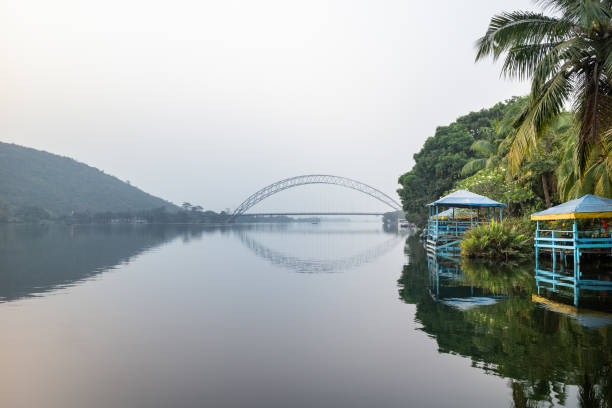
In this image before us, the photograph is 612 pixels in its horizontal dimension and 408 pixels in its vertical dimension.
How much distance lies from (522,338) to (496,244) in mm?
11176

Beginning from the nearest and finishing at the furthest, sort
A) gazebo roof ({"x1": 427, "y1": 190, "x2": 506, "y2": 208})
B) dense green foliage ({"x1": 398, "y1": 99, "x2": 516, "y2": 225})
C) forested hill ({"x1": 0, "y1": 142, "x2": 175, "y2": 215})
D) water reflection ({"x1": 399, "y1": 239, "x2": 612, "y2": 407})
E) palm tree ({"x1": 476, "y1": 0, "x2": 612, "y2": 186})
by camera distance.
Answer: water reflection ({"x1": 399, "y1": 239, "x2": 612, "y2": 407}) → palm tree ({"x1": 476, "y1": 0, "x2": 612, "y2": 186}) → gazebo roof ({"x1": 427, "y1": 190, "x2": 506, "y2": 208}) → dense green foliage ({"x1": 398, "y1": 99, "x2": 516, "y2": 225}) → forested hill ({"x1": 0, "y1": 142, "x2": 175, "y2": 215})

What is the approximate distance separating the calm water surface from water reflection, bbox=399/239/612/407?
0.02 m

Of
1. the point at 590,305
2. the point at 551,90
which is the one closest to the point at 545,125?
the point at 551,90

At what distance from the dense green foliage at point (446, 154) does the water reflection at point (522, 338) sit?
26323 mm

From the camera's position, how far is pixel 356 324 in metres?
6.86

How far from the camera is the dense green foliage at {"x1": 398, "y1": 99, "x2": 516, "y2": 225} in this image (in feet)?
114

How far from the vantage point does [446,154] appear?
35.4 m

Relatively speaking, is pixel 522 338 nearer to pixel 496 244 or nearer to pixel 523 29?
pixel 523 29

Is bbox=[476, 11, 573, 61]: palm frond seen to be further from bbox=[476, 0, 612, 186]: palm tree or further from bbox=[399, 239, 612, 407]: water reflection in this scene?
bbox=[399, 239, 612, 407]: water reflection

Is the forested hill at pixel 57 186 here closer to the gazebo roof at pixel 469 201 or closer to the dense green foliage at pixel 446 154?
the dense green foliage at pixel 446 154

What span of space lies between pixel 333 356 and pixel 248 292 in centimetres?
534

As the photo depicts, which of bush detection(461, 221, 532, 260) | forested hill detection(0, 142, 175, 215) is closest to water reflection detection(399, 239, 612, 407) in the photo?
bush detection(461, 221, 532, 260)

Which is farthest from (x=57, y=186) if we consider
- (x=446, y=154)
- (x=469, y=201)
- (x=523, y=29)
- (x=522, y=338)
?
(x=522, y=338)

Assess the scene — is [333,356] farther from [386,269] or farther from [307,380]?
[386,269]
